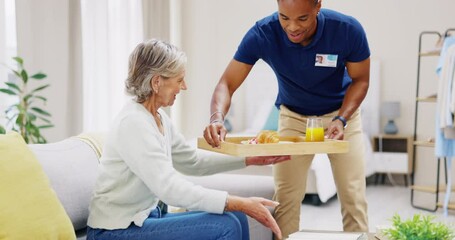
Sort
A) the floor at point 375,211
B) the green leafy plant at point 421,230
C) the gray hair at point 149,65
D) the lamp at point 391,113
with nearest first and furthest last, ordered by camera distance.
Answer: the green leafy plant at point 421,230, the gray hair at point 149,65, the floor at point 375,211, the lamp at point 391,113

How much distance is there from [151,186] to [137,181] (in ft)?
0.32

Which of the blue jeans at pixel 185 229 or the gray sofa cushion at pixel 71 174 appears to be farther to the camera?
the gray sofa cushion at pixel 71 174

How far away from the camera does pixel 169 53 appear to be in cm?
209

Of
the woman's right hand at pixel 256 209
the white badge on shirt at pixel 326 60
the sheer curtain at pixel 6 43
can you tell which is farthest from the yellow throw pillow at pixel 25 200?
the sheer curtain at pixel 6 43

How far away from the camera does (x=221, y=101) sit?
8.36 feet

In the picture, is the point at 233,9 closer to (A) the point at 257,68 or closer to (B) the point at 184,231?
(A) the point at 257,68

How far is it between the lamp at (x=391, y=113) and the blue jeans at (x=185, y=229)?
15.2ft

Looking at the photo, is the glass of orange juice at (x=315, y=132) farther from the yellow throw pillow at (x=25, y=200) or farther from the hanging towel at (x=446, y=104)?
the hanging towel at (x=446, y=104)

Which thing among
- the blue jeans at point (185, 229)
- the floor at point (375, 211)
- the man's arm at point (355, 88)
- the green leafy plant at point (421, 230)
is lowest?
the floor at point (375, 211)

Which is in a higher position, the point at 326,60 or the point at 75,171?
the point at 326,60

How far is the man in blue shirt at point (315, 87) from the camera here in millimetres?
2496

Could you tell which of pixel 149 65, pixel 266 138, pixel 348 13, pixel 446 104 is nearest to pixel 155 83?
pixel 149 65

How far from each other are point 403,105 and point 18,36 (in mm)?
3971

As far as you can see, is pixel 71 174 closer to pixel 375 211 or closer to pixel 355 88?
pixel 355 88
